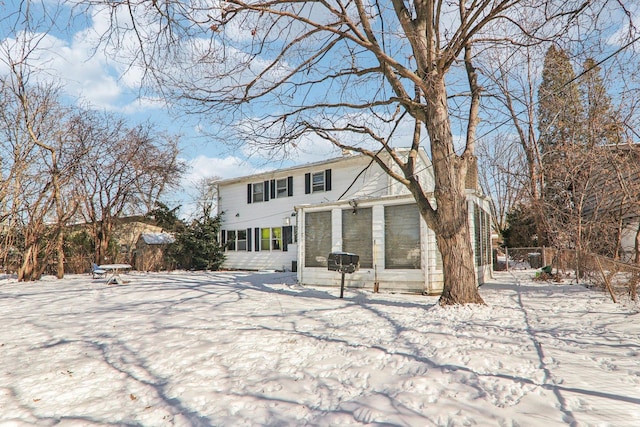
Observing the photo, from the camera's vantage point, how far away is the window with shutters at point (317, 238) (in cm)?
1099

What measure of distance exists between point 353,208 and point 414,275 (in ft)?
8.22

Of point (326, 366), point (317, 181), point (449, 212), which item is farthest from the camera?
point (317, 181)

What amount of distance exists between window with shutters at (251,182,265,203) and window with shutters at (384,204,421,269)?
10.2 metres

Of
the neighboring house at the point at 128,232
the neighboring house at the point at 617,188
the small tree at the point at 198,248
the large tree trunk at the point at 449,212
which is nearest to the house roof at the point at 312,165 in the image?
the small tree at the point at 198,248

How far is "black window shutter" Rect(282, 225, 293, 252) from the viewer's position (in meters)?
17.4

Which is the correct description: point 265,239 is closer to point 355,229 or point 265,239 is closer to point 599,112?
point 355,229

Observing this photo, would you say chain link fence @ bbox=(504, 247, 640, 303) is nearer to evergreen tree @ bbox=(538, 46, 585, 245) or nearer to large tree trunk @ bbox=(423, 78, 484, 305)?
evergreen tree @ bbox=(538, 46, 585, 245)

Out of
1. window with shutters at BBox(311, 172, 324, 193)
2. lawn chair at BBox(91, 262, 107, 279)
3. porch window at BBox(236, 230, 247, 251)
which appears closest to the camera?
lawn chair at BBox(91, 262, 107, 279)

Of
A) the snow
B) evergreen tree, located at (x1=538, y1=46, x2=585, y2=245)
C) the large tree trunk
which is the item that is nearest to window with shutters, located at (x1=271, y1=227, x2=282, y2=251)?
the snow

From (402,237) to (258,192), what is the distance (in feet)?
36.2

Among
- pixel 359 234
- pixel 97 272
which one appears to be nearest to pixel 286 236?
pixel 359 234

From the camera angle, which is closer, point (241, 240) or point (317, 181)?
point (317, 181)

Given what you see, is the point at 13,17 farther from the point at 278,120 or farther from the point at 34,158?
the point at 34,158

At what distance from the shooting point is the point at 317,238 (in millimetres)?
11188
